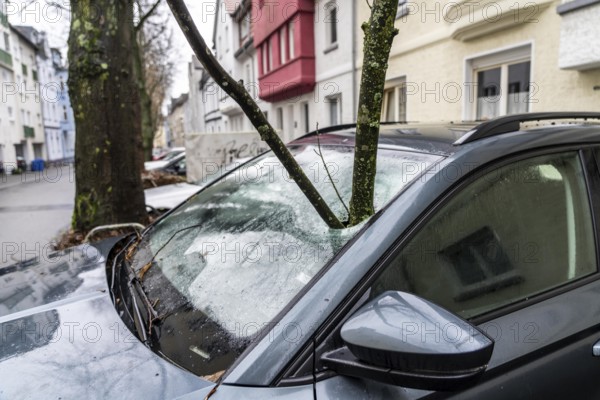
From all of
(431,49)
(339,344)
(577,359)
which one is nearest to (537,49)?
(431,49)

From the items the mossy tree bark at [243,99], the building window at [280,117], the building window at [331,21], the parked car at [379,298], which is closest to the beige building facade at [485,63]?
the building window at [331,21]

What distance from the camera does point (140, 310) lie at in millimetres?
1513

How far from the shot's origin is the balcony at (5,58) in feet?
96.7

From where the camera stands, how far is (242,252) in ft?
5.37

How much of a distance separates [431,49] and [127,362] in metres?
8.85

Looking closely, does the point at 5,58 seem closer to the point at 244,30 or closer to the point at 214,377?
the point at 244,30

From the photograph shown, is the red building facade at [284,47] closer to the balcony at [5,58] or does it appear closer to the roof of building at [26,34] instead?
the balcony at [5,58]

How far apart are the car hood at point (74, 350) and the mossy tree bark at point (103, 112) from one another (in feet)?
10.2

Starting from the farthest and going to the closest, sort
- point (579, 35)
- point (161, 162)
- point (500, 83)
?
point (161, 162) < point (500, 83) < point (579, 35)

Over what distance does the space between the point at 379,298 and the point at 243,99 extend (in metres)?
0.94

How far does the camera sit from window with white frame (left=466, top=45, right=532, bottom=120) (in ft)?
22.9

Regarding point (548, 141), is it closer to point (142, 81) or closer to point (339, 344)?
point (339, 344)

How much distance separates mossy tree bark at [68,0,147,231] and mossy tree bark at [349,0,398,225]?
376 centimetres

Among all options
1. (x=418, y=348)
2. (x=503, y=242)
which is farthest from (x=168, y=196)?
(x=418, y=348)
